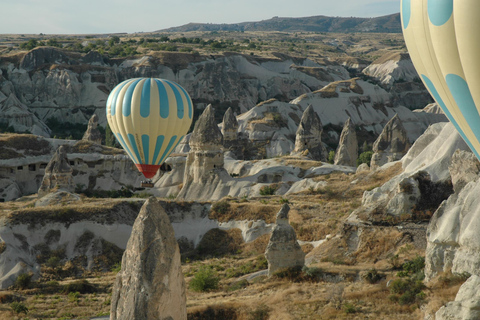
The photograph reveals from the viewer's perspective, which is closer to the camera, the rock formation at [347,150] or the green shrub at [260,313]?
the green shrub at [260,313]

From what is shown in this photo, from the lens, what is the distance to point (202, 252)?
34250mm

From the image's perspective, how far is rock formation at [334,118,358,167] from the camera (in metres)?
57.7

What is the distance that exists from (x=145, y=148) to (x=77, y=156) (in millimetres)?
28282

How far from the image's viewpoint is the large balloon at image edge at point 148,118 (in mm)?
29094

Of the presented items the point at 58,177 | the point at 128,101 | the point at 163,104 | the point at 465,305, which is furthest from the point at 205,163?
the point at 465,305

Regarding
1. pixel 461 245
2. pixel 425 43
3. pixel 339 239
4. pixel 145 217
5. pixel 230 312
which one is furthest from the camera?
pixel 339 239

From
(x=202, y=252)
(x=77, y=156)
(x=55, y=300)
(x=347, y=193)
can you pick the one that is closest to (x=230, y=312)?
(x=55, y=300)

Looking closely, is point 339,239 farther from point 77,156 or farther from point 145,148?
point 77,156

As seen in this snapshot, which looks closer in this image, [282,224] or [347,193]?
[282,224]

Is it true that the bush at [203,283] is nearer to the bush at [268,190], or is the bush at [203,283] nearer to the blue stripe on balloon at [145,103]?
the blue stripe on balloon at [145,103]

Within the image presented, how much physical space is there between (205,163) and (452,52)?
107 feet

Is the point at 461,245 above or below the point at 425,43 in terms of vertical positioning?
below

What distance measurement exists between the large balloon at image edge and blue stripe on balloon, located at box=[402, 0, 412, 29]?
15576 mm

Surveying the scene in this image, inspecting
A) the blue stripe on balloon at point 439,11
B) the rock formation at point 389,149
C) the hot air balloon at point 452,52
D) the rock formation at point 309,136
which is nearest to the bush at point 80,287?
the hot air balloon at point 452,52
